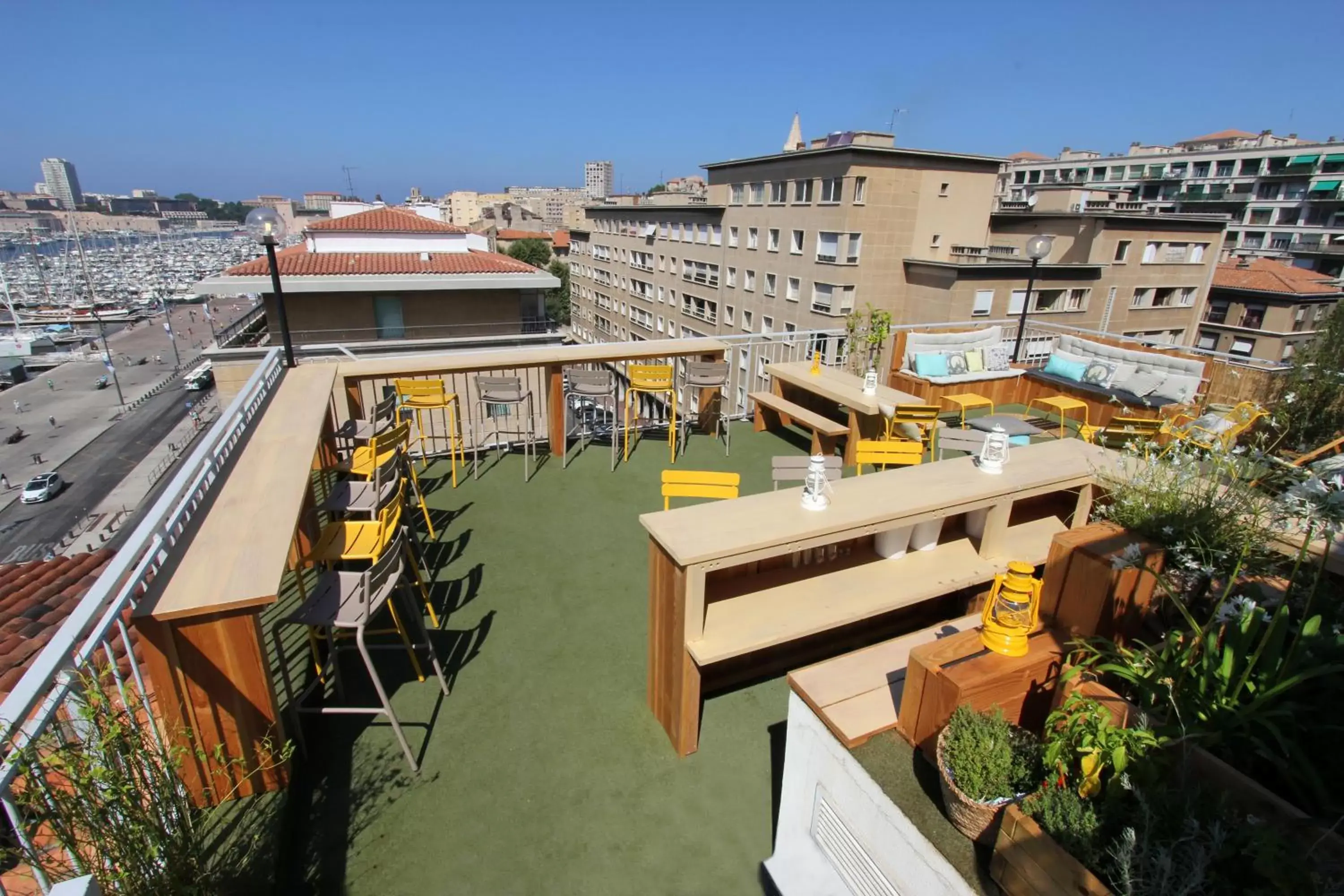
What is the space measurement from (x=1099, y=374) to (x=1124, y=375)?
238 millimetres

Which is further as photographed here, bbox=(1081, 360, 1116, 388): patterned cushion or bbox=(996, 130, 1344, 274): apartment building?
bbox=(996, 130, 1344, 274): apartment building

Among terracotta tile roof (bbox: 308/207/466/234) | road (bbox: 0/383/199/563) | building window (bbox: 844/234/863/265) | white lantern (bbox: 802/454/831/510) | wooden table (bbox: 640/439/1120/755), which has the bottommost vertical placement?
road (bbox: 0/383/199/563)

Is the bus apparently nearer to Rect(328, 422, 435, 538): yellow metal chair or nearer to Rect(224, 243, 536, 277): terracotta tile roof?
Rect(224, 243, 536, 277): terracotta tile roof

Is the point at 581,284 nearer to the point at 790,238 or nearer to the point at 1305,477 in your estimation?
the point at 790,238

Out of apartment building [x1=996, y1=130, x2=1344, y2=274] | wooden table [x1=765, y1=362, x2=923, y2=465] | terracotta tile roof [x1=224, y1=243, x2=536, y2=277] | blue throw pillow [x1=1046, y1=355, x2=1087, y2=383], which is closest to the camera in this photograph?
wooden table [x1=765, y1=362, x2=923, y2=465]

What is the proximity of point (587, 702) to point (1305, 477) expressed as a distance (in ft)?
11.8

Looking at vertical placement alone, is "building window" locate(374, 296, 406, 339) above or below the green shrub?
below

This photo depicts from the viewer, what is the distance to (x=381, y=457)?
13.0ft

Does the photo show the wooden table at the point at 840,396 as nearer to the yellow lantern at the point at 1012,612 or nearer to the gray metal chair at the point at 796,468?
the gray metal chair at the point at 796,468

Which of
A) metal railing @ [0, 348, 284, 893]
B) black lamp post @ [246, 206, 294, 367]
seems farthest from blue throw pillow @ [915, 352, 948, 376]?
metal railing @ [0, 348, 284, 893]

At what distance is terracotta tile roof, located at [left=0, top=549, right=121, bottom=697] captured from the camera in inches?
123

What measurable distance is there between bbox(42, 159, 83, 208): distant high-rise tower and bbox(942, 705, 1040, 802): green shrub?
22691 centimetres

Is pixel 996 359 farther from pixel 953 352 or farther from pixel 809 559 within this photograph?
pixel 809 559

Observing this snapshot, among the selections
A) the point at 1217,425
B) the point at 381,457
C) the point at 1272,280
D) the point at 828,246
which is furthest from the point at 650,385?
the point at 1272,280
